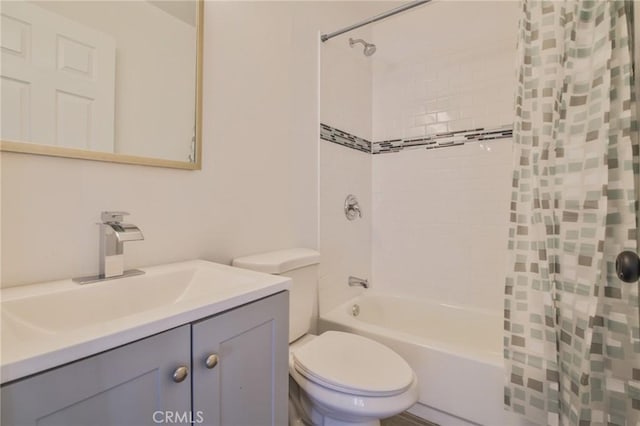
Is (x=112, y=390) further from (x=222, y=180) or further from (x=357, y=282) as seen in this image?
(x=357, y=282)

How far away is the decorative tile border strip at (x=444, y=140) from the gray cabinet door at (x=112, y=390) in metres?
2.00

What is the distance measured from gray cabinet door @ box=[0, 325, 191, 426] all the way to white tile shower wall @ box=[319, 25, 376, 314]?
1.24 meters

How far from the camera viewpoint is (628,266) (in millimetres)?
802

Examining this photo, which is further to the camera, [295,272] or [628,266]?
[295,272]

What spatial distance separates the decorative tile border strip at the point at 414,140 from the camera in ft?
6.10

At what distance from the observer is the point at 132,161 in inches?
36.4

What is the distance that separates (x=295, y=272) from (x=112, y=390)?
861 millimetres

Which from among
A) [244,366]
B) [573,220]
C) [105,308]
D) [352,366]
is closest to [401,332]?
[352,366]

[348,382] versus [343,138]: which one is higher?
[343,138]

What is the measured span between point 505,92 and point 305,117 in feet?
4.29

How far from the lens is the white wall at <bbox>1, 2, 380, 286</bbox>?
77 centimetres

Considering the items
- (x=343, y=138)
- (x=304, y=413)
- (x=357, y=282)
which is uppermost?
(x=343, y=138)

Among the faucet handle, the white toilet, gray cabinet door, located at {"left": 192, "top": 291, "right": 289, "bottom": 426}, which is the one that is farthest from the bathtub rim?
the faucet handle

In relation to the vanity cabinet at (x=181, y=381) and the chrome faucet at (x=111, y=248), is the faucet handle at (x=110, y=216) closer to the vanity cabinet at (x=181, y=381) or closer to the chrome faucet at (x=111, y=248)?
the chrome faucet at (x=111, y=248)
